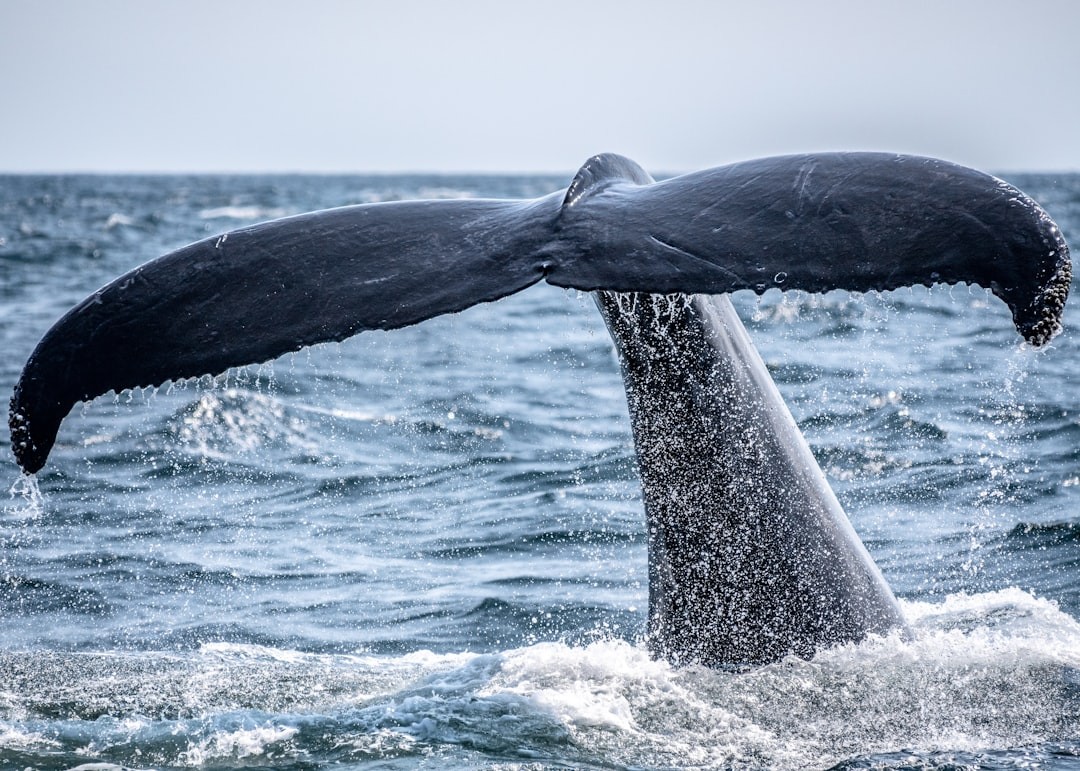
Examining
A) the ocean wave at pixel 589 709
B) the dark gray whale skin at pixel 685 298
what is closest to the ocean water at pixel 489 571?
the ocean wave at pixel 589 709

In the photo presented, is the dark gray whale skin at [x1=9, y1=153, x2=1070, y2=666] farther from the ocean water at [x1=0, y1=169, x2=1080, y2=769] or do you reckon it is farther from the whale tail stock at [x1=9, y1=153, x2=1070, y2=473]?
the ocean water at [x1=0, y1=169, x2=1080, y2=769]

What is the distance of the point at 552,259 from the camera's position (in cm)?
334

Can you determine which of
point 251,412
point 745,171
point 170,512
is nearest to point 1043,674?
point 745,171

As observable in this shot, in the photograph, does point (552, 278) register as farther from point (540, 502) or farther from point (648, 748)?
point (540, 502)

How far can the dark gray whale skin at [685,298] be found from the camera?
3.13 m

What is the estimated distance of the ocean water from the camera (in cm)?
427

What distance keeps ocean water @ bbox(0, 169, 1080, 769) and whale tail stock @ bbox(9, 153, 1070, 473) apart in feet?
0.58

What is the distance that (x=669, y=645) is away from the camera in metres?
4.43

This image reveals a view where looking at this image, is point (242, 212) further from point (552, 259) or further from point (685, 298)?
point (552, 259)

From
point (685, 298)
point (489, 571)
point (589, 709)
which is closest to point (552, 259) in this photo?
point (685, 298)

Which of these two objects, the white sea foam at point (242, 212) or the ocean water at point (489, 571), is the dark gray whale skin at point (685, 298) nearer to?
the ocean water at point (489, 571)

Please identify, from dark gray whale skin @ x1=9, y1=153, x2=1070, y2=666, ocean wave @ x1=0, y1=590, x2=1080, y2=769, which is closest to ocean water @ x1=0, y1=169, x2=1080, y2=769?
ocean wave @ x1=0, y1=590, x2=1080, y2=769

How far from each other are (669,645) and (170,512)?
4.75m

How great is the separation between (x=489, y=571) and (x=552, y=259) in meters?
4.25
